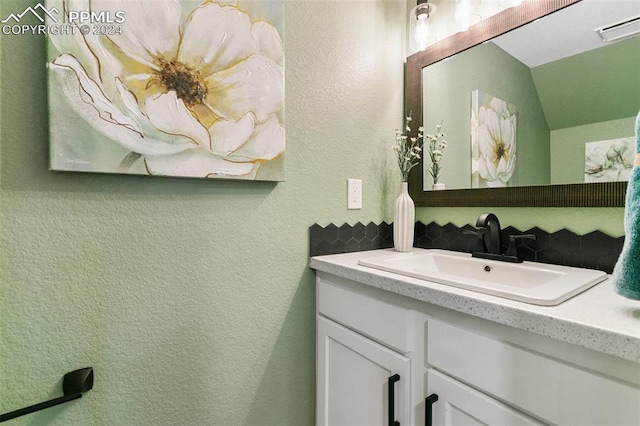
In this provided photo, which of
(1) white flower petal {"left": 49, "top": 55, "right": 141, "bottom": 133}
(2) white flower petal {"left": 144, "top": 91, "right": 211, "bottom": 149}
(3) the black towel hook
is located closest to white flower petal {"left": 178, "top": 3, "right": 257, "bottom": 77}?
(2) white flower petal {"left": 144, "top": 91, "right": 211, "bottom": 149}

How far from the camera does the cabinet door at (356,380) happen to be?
0.80 m

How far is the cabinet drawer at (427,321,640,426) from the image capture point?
475 millimetres

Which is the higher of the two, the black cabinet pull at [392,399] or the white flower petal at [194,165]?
the white flower petal at [194,165]

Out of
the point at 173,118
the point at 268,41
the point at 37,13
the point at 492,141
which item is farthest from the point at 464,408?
the point at 37,13

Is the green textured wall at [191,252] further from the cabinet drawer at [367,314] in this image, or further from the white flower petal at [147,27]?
the white flower petal at [147,27]

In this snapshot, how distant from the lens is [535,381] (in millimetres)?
Answer: 553

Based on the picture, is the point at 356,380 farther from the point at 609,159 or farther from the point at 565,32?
the point at 565,32

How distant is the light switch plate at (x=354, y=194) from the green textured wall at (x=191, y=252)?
0.11 feet

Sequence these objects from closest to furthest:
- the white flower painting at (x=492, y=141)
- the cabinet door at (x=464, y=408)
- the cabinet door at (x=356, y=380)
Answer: the cabinet door at (x=464, y=408), the cabinet door at (x=356, y=380), the white flower painting at (x=492, y=141)

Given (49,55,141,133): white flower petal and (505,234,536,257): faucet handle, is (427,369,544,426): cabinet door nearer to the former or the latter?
(505,234,536,257): faucet handle

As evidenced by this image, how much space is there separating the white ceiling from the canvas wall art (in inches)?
11.9

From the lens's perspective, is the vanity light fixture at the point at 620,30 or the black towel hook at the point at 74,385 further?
the vanity light fixture at the point at 620,30

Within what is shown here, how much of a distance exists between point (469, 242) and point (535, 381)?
0.70 m

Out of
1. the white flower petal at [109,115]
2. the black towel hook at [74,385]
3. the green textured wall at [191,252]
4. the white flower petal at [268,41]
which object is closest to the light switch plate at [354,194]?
the green textured wall at [191,252]
